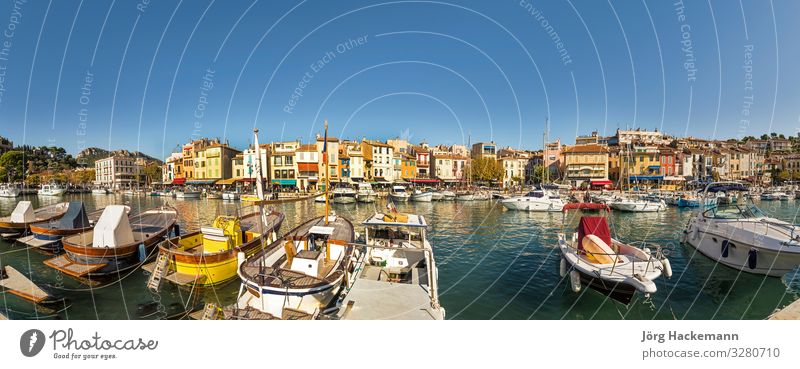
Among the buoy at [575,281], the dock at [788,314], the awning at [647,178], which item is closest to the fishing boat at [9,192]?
the buoy at [575,281]

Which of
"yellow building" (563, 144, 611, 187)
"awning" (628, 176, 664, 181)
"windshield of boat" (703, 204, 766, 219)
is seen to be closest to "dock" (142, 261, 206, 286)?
"windshield of boat" (703, 204, 766, 219)

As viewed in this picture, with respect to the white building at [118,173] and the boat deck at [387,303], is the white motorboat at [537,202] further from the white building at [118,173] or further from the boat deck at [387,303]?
the white building at [118,173]

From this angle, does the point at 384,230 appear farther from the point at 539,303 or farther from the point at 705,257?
the point at 705,257

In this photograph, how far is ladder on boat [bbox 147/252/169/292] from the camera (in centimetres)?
739

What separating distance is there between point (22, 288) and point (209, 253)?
133 inches

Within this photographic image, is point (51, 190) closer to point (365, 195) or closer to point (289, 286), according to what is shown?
point (365, 195)

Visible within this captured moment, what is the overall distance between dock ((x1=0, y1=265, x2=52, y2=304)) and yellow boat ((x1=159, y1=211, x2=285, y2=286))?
2067mm

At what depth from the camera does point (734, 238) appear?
29.1 ft

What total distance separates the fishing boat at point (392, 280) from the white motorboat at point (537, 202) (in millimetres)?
19437

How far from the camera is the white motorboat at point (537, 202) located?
25.2 meters

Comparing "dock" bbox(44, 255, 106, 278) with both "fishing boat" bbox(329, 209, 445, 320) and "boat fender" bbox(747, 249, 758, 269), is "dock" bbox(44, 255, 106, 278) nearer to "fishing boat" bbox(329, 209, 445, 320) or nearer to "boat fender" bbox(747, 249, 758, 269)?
"fishing boat" bbox(329, 209, 445, 320)

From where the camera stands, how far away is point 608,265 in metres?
6.78

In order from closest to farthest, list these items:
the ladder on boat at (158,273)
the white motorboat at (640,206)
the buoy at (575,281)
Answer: the buoy at (575,281) < the ladder on boat at (158,273) < the white motorboat at (640,206)

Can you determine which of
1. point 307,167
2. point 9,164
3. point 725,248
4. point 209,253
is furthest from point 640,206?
point 9,164
